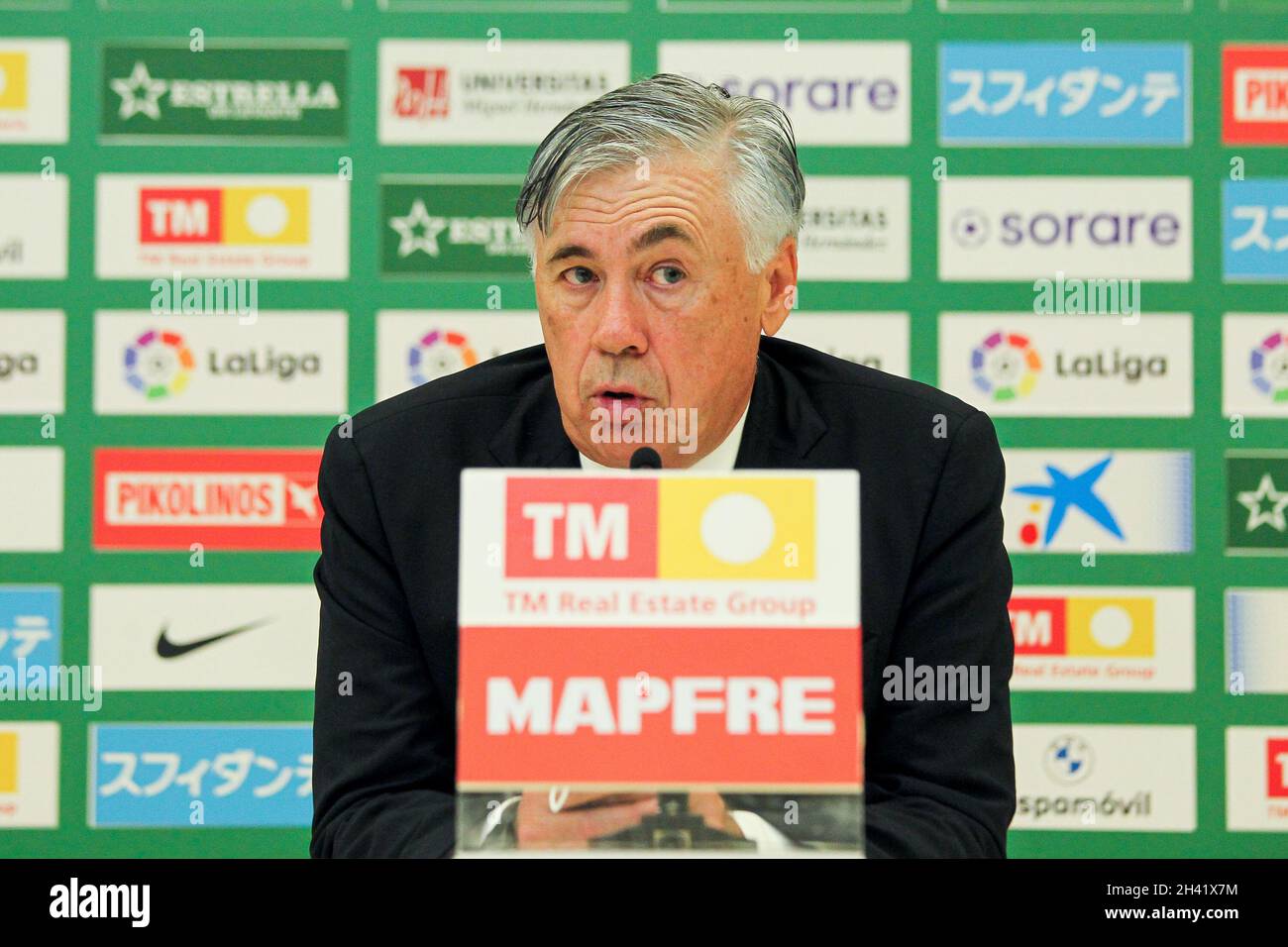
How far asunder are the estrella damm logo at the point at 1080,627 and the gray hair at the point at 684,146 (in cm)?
97

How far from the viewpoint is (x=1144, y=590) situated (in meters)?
1.92

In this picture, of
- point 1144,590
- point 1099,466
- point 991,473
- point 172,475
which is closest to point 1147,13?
point 1099,466

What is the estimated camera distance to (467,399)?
1.21 m

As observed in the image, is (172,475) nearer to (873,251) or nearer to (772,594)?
(873,251)

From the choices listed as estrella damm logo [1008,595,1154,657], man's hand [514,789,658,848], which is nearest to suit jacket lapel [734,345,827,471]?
man's hand [514,789,658,848]

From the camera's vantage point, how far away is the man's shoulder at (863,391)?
3.99 feet

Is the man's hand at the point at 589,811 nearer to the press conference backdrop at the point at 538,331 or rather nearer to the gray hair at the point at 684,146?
the gray hair at the point at 684,146

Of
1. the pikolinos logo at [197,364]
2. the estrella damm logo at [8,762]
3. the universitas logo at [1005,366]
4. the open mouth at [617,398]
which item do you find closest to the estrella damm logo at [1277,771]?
the universitas logo at [1005,366]

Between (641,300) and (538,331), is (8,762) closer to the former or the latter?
(538,331)

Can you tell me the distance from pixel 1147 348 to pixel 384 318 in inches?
45.7

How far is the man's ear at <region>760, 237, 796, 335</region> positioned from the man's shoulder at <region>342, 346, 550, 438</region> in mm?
218

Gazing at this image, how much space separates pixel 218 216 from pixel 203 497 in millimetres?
428

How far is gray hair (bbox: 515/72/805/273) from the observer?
110 centimetres

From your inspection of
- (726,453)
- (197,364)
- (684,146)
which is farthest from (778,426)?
(197,364)
